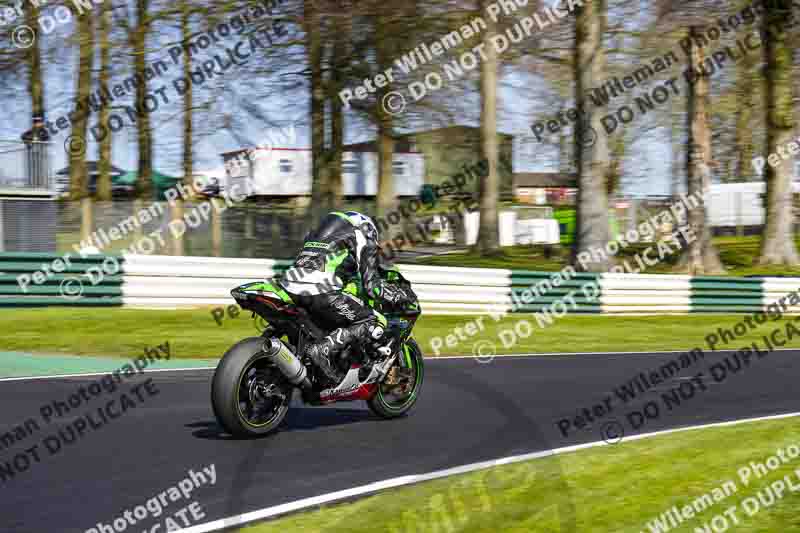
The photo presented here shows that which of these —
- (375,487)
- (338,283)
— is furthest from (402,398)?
(375,487)

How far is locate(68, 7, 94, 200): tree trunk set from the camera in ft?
70.1

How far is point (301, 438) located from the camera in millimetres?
7551

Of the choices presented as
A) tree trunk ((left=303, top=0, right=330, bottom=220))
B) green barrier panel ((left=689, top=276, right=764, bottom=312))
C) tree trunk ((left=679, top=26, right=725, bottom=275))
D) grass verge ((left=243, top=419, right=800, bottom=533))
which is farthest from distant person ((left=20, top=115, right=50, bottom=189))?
grass verge ((left=243, top=419, right=800, bottom=533))

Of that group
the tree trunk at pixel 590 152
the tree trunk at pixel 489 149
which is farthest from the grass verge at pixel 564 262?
the tree trunk at pixel 590 152

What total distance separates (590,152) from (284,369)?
1651cm

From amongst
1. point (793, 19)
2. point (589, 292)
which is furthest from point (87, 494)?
point (793, 19)

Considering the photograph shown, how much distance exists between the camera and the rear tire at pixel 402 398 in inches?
330

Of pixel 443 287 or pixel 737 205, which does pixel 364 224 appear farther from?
pixel 737 205

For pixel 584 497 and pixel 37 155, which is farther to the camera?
pixel 37 155

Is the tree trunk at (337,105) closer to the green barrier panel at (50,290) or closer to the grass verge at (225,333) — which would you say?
the grass verge at (225,333)

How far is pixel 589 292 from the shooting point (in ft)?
66.4

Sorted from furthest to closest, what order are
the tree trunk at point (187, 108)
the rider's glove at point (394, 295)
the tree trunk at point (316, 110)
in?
1. the tree trunk at point (187, 108)
2. the tree trunk at point (316, 110)
3. the rider's glove at point (394, 295)

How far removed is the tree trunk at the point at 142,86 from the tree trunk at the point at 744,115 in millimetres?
17322

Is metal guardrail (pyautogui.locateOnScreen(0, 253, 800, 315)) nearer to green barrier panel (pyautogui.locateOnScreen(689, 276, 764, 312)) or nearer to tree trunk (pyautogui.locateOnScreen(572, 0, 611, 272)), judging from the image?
green barrier panel (pyautogui.locateOnScreen(689, 276, 764, 312))
